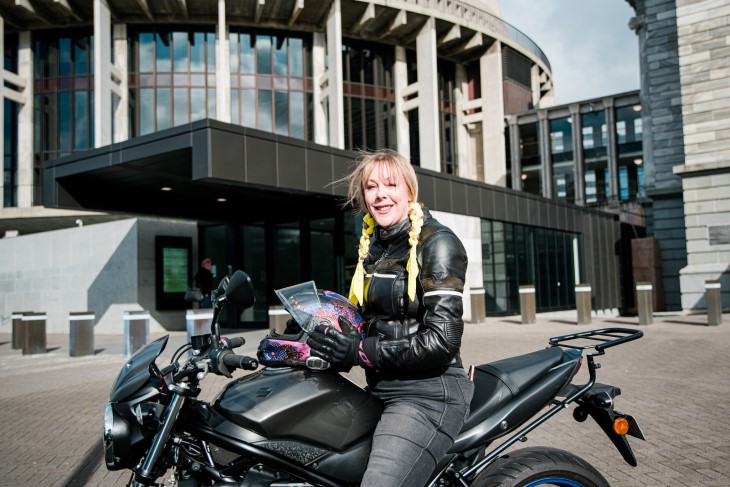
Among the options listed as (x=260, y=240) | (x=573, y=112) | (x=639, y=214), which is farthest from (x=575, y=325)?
(x=573, y=112)

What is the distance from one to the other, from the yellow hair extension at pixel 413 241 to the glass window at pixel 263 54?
34.2 m

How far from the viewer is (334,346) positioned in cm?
202

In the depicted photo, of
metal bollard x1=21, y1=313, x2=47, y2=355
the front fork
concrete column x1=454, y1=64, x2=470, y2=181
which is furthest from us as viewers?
concrete column x1=454, y1=64, x2=470, y2=181

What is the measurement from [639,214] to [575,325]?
21.5m

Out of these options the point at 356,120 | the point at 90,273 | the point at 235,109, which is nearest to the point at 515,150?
the point at 356,120

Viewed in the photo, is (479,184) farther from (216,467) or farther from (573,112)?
(573,112)

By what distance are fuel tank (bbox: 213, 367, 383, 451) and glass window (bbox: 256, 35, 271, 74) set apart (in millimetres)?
34628

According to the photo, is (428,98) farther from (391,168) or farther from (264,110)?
(391,168)

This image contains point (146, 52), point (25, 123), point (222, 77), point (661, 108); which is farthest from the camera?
point (146, 52)

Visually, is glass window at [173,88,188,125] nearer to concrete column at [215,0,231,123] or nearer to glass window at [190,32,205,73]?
glass window at [190,32,205,73]

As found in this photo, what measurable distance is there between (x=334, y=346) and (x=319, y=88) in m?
34.0

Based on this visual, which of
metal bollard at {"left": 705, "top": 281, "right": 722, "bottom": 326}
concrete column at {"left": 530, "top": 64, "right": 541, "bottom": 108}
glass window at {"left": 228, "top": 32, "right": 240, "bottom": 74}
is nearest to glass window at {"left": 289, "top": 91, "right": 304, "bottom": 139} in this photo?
glass window at {"left": 228, "top": 32, "right": 240, "bottom": 74}

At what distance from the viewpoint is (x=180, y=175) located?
46.0ft

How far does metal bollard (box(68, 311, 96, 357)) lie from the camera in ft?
39.1
